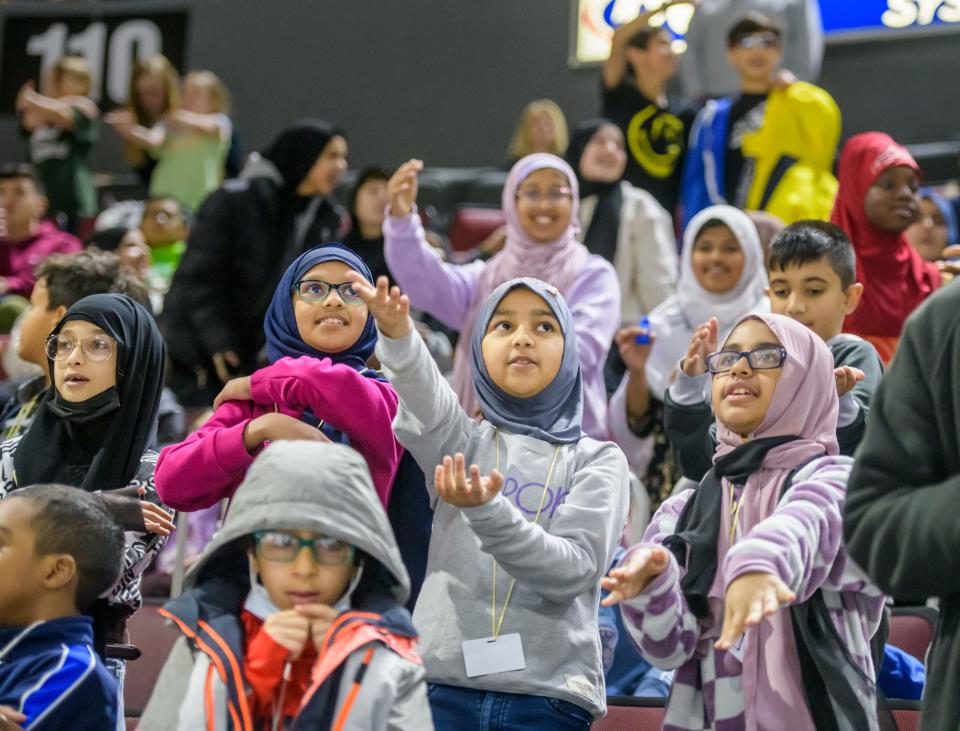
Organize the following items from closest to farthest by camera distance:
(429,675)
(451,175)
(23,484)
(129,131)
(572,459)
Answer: (429,675) → (572,459) → (23,484) → (129,131) → (451,175)

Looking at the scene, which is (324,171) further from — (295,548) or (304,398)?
(295,548)

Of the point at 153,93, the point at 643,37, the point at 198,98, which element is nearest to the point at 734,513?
the point at 643,37

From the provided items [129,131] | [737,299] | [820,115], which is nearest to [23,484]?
[737,299]

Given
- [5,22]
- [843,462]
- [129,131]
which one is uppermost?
[5,22]

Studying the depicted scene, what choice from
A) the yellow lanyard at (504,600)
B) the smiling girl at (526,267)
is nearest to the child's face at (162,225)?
the smiling girl at (526,267)

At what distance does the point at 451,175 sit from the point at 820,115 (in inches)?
137

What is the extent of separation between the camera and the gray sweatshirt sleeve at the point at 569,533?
2.62 meters

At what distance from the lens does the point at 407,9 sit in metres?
10.1

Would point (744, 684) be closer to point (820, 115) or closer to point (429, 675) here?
point (429, 675)

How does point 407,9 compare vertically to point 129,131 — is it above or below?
above

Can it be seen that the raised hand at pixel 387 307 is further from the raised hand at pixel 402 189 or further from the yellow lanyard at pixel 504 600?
the raised hand at pixel 402 189

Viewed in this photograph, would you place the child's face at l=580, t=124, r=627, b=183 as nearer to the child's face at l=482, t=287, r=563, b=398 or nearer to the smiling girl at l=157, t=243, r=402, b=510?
the smiling girl at l=157, t=243, r=402, b=510

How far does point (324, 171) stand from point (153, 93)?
3.16 m

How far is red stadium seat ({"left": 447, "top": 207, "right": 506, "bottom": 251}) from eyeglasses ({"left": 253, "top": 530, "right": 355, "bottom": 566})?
16.3 ft
